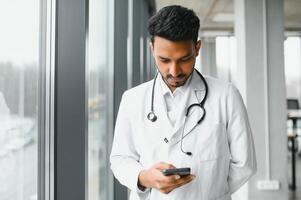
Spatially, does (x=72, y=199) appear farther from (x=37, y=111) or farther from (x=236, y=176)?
(x=236, y=176)

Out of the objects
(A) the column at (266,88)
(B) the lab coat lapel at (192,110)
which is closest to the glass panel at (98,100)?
(B) the lab coat lapel at (192,110)

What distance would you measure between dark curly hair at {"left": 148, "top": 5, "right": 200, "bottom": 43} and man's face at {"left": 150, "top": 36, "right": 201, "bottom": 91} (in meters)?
0.02

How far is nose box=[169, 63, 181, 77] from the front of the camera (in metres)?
1.01

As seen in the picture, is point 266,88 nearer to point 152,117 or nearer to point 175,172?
point 152,117

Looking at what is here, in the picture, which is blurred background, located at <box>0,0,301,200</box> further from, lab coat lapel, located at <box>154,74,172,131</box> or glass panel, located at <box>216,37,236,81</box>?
glass panel, located at <box>216,37,236,81</box>

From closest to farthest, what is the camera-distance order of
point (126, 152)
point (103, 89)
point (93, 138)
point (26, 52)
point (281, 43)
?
point (26, 52) → point (126, 152) → point (93, 138) → point (103, 89) → point (281, 43)

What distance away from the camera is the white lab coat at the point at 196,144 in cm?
104

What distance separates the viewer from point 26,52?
3.28ft

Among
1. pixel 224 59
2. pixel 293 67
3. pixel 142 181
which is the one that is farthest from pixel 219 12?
pixel 142 181

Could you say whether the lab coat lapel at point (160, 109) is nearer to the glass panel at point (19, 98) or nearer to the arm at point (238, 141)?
the arm at point (238, 141)

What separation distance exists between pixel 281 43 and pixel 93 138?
210 cm

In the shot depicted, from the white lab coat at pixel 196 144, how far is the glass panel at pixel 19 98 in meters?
0.29

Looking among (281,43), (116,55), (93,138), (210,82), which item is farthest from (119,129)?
(281,43)

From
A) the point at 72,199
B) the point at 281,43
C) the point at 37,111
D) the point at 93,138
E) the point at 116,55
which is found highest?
the point at 281,43
